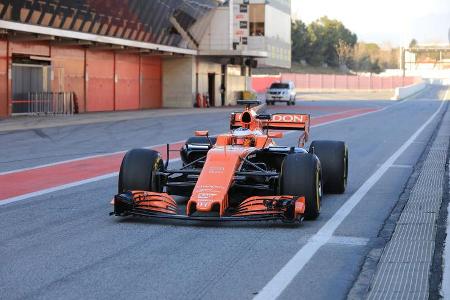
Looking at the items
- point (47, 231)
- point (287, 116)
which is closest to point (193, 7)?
point (287, 116)

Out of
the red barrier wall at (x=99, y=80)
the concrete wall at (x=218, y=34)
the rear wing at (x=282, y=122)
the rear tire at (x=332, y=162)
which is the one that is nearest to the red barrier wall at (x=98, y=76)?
the red barrier wall at (x=99, y=80)

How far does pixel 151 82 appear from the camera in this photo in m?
49.0

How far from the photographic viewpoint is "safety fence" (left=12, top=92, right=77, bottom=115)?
112 feet

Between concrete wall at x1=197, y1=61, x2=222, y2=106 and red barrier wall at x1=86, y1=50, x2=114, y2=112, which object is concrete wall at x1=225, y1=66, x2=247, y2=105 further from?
red barrier wall at x1=86, y1=50, x2=114, y2=112

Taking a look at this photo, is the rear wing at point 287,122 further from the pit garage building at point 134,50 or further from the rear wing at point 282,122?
the pit garage building at point 134,50

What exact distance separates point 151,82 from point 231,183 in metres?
40.7

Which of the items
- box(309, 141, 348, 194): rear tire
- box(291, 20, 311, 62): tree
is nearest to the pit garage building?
box(309, 141, 348, 194): rear tire

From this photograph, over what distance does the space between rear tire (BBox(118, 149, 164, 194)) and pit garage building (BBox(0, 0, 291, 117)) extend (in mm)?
21486

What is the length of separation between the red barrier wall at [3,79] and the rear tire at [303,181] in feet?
83.4

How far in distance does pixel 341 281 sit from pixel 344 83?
105m

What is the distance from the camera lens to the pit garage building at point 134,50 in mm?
33531

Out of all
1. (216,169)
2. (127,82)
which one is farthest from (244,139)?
(127,82)

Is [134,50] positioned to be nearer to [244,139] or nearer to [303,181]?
[244,139]

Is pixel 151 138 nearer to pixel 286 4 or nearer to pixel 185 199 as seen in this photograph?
pixel 185 199
